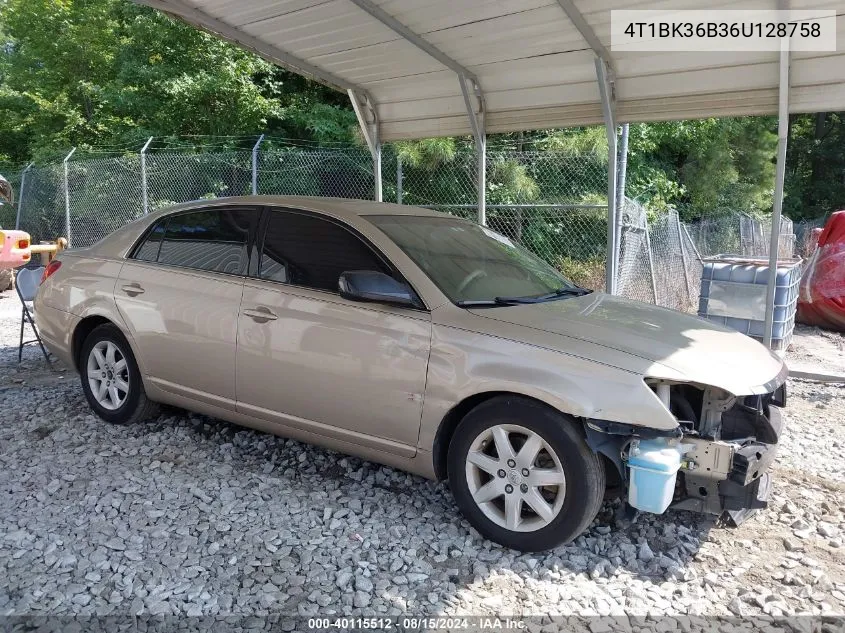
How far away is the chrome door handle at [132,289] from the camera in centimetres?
450

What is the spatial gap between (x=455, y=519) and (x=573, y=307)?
52.0 inches

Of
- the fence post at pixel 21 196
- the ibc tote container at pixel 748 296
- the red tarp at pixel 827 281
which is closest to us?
the ibc tote container at pixel 748 296

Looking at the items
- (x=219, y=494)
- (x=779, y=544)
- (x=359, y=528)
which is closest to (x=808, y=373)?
(x=779, y=544)

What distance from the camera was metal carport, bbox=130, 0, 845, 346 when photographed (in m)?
5.48

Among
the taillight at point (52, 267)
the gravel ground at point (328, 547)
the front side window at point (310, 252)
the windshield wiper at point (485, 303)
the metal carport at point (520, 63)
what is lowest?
the gravel ground at point (328, 547)

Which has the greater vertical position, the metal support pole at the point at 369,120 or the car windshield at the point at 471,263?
the metal support pole at the point at 369,120

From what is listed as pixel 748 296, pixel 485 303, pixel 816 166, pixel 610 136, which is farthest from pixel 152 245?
pixel 816 166

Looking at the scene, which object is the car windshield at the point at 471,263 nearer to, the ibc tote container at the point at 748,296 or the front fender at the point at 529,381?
the front fender at the point at 529,381

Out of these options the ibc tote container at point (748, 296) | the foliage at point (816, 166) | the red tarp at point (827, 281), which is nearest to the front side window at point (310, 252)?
the ibc tote container at point (748, 296)

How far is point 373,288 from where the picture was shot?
3404 mm

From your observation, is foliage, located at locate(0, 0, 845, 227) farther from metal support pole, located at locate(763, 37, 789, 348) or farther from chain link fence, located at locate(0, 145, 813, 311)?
metal support pole, located at locate(763, 37, 789, 348)

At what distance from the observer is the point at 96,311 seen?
471 centimetres

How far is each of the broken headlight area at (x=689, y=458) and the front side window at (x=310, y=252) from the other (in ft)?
4.96

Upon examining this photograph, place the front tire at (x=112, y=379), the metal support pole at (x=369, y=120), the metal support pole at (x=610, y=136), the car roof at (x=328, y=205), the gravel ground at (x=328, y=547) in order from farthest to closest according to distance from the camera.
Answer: the metal support pole at (x=369, y=120)
the metal support pole at (x=610, y=136)
the front tire at (x=112, y=379)
the car roof at (x=328, y=205)
the gravel ground at (x=328, y=547)
